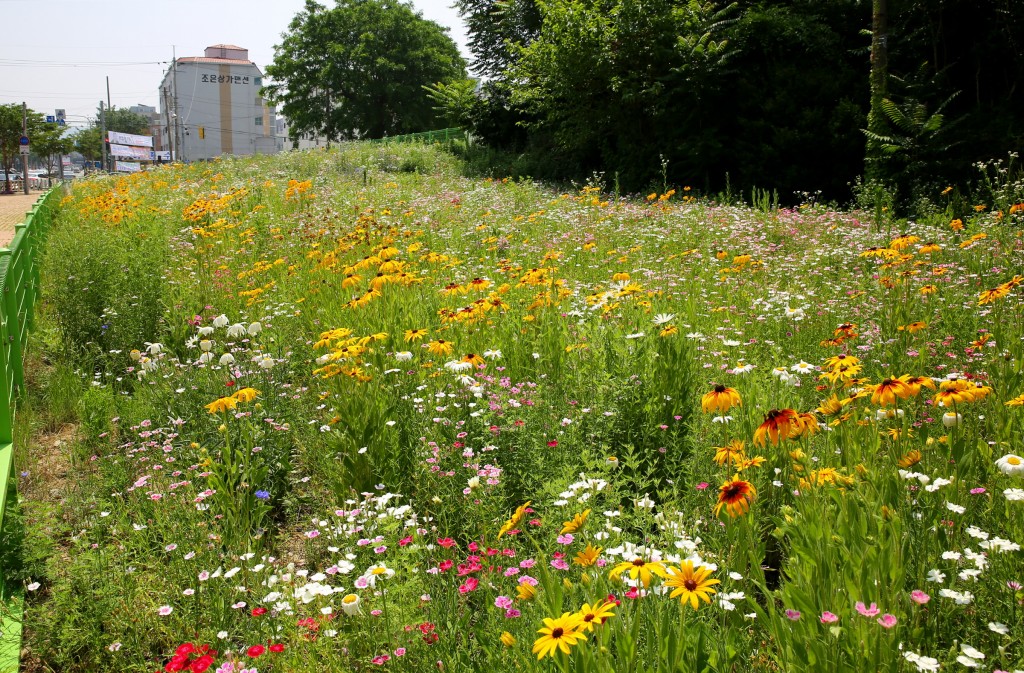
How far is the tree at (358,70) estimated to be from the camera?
139ft

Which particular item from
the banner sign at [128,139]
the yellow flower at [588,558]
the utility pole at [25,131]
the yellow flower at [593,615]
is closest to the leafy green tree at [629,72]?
the yellow flower at [588,558]

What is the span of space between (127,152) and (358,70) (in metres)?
61.8

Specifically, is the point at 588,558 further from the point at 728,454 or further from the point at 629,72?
the point at 629,72

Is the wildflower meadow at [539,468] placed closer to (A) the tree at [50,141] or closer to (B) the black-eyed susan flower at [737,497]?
(B) the black-eyed susan flower at [737,497]

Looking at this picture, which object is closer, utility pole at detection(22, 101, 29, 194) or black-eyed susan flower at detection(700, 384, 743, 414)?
black-eyed susan flower at detection(700, 384, 743, 414)

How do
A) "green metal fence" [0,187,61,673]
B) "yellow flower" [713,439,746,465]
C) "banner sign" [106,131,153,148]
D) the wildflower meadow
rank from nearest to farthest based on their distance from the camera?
the wildflower meadow, "yellow flower" [713,439,746,465], "green metal fence" [0,187,61,673], "banner sign" [106,131,153,148]

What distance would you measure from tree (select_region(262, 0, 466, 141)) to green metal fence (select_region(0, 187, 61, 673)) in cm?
3578

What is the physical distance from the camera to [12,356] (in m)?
4.24

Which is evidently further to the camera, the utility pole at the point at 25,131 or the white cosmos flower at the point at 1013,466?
the utility pole at the point at 25,131

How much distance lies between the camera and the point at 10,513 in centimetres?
272

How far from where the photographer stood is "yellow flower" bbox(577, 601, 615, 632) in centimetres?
143

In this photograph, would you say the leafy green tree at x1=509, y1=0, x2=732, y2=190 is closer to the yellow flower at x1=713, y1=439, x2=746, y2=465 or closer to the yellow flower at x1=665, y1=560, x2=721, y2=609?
the yellow flower at x1=713, y1=439, x2=746, y2=465

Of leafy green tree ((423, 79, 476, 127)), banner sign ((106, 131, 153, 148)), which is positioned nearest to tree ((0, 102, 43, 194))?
banner sign ((106, 131, 153, 148))

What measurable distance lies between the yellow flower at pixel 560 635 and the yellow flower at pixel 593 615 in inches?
0.6
